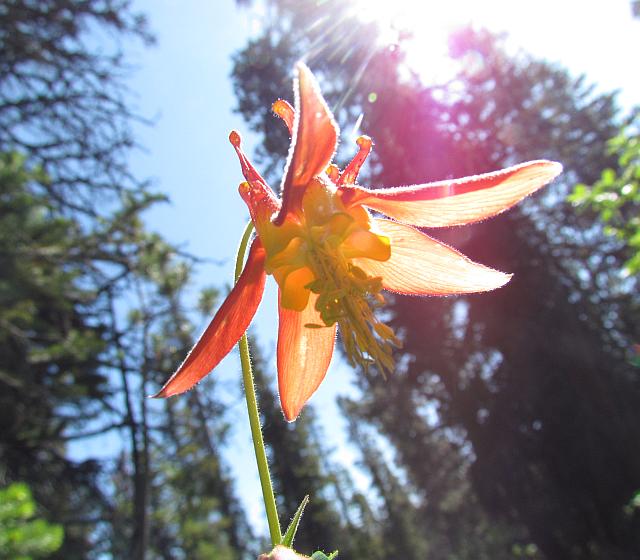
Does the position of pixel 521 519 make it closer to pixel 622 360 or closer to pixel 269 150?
pixel 622 360

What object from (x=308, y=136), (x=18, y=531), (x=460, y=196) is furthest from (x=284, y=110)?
(x=18, y=531)

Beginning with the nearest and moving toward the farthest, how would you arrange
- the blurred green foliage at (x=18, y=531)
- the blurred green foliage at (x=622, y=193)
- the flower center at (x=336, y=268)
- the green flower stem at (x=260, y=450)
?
the green flower stem at (x=260, y=450)
the flower center at (x=336, y=268)
the blurred green foliage at (x=18, y=531)
the blurred green foliage at (x=622, y=193)

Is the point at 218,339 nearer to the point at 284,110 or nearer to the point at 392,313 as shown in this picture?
the point at 284,110

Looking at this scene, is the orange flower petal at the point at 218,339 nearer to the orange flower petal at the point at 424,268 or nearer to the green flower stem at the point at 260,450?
the green flower stem at the point at 260,450

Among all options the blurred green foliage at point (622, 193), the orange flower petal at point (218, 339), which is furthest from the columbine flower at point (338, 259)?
the blurred green foliage at point (622, 193)

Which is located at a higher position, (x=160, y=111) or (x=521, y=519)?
(x=160, y=111)

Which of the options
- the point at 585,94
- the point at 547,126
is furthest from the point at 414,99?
the point at 585,94
